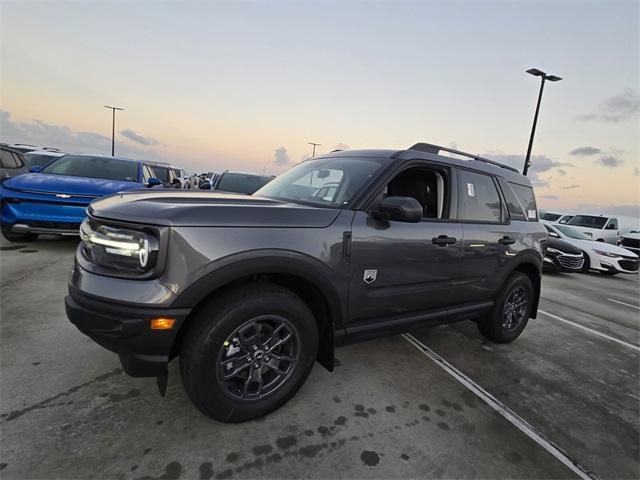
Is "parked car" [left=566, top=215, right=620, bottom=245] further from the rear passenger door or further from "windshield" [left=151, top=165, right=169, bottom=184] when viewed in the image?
"windshield" [left=151, top=165, right=169, bottom=184]

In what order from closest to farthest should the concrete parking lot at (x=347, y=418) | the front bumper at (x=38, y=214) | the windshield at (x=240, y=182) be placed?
the concrete parking lot at (x=347, y=418)
the front bumper at (x=38, y=214)
the windshield at (x=240, y=182)

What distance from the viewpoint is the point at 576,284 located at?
855cm

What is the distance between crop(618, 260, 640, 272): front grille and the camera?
33.7 ft

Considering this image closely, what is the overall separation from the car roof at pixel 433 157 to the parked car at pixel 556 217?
14.4 m

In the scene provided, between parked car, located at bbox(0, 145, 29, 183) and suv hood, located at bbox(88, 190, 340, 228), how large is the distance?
7706mm

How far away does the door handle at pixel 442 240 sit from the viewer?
285 cm

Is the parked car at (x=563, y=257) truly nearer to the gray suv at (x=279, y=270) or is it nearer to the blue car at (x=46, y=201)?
the gray suv at (x=279, y=270)

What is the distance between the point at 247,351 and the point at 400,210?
53.8 inches

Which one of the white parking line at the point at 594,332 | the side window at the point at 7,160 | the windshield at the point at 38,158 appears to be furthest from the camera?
the windshield at the point at 38,158

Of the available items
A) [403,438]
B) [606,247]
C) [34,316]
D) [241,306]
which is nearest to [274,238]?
[241,306]

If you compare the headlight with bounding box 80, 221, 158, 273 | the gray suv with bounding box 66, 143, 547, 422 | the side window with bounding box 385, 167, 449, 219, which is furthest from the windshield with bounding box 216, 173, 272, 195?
the headlight with bounding box 80, 221, 158, 273

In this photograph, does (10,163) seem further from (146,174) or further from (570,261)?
(570,261)

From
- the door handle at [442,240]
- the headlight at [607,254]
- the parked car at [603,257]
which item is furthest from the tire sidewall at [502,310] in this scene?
the headlight at [607,254]

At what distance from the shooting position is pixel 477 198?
3.37m
